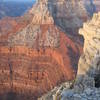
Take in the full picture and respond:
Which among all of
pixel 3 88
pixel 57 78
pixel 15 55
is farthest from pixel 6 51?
pixel 57 78

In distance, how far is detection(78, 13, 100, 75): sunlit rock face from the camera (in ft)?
38.6

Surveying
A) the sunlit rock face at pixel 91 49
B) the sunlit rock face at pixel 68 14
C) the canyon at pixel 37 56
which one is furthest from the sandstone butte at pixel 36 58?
the sunlit rock face at pixel 91 49

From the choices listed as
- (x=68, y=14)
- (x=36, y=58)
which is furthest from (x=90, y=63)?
(x=68, y=14)

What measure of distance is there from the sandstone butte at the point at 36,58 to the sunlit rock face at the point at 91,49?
27017mm

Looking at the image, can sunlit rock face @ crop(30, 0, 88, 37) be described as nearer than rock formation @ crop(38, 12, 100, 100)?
No

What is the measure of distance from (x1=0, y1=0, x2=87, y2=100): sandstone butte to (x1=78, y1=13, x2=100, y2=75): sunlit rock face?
2702cm

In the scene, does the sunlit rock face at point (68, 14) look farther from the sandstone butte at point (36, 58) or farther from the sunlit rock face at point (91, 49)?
the sunlit rock face at point (91, 49)

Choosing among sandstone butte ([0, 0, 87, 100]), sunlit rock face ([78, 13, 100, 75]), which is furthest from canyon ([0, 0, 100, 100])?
sunlit rock face ([78, 13, 100, 75])

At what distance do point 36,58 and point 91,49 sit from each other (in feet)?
109

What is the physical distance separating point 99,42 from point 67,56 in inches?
1303

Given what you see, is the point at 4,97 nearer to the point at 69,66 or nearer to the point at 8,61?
the point at 8,61

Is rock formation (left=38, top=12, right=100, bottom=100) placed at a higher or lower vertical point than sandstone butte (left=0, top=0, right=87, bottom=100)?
higher

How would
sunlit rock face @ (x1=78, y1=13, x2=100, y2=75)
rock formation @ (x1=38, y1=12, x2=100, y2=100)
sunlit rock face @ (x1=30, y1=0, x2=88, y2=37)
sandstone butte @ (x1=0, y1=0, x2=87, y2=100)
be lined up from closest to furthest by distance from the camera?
rock formation @ (x1=38, y1=12, x2=100, y2=100) → sunlit rock face @ (x1=78, y1=13, x2=100, y2=75) → sandstone butte @ (x1=0, y1=0, x2=87, y2=100) → sunlit rock face @ (x1=30, y1=0, x2=88, y2=37)

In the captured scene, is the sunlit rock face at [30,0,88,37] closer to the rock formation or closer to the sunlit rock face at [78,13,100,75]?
the sunlit rock face at [78,13,100,75]
